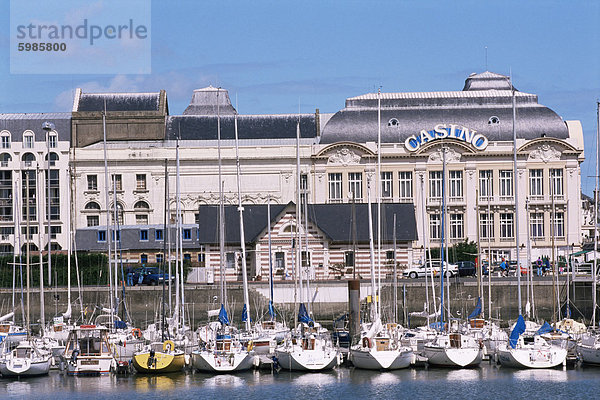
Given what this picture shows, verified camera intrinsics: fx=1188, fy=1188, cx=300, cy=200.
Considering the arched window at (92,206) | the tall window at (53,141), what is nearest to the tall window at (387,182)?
the arched window at (92,206)

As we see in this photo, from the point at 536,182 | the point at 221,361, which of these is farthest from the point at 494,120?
the point at 221,361

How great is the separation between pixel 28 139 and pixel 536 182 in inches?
2218

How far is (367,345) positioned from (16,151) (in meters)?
82.8

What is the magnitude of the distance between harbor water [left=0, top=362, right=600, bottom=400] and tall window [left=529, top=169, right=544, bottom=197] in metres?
68.0

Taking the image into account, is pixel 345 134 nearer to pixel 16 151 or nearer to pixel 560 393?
pixel 16 151

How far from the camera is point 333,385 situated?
180 feet

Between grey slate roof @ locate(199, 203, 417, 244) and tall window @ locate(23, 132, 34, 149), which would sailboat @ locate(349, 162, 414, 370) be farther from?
tall window @ locate(23, 132, 34, 149)

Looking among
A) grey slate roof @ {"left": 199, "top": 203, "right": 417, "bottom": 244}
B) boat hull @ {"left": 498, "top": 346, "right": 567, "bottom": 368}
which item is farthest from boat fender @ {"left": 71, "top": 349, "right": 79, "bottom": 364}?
grey slate roof @ {"left": 199, "top": 203, "right": 417, "bottom": 244}

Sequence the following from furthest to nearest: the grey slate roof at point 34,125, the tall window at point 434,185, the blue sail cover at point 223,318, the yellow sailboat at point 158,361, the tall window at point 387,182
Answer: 1. the grey slate roof at point 34,125
2. the tall window at point 434,185
3. the tall window at point 387,182
4. the blue sail cover at point 223,318
5. the yellow sailboat at point 158,361

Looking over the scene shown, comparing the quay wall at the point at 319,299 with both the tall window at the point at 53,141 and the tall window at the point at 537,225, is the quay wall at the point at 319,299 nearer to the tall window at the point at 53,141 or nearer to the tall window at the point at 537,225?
the tall window at the point at 537,225

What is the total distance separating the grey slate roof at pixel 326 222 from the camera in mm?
89875

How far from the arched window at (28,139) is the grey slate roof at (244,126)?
49.6 feet

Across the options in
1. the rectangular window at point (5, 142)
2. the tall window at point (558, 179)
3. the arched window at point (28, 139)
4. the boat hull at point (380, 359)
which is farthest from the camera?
the rectangular window at point (5, 142)

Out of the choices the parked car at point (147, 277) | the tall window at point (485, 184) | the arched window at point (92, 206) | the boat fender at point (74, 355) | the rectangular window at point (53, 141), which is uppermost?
the rectangular window at point (53, 141)
